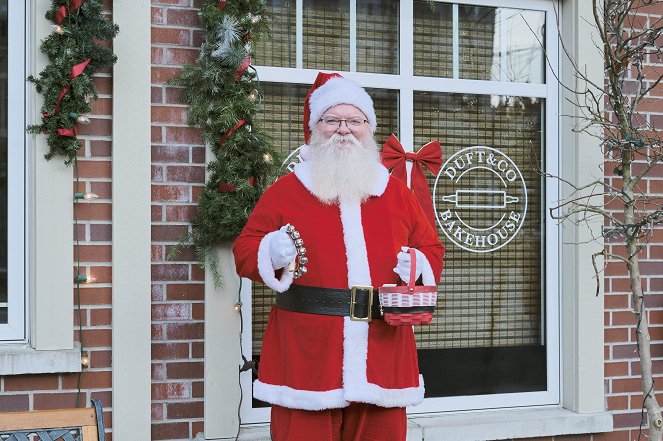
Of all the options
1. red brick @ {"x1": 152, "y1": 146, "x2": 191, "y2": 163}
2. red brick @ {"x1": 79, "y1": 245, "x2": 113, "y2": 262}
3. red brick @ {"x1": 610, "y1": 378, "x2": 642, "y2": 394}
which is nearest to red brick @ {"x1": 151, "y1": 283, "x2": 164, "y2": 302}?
red brick @ {"x1": 79, "y1": 245, "x2": 113, "y2": 262}

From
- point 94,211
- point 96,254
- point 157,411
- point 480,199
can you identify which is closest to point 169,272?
point 96,254

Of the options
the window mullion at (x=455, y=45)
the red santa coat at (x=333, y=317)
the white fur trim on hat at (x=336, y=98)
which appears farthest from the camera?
the window mullion at (x=455, y=45)

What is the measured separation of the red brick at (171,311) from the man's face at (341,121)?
118 centimetres

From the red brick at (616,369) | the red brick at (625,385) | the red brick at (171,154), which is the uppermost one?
the red brick at (171,154)

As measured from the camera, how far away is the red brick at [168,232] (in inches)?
149

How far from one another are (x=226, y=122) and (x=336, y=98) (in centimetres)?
68

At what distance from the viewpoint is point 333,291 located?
3.01 m

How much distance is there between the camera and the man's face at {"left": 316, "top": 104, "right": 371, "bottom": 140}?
3.21 m

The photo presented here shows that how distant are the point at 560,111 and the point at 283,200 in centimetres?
213

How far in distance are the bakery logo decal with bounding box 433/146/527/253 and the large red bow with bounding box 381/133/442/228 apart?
379mm

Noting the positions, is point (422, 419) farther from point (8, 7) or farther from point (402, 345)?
point (8, 7)

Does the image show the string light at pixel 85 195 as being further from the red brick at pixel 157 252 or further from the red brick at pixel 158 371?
the red brick at pixel 158 371

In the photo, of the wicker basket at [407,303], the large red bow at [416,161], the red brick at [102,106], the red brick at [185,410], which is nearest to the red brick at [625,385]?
the large red bow at [416,161]

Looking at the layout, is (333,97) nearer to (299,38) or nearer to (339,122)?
(339,122)
